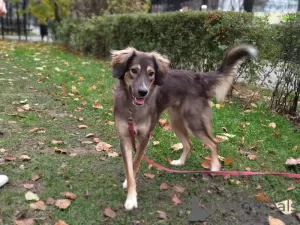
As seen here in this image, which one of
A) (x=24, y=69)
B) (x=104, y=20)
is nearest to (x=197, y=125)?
(x=24, y=69)

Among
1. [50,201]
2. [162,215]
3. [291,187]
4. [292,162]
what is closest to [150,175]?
[162,215]

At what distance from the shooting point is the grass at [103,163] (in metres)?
3.54

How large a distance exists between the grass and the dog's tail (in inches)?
37.2

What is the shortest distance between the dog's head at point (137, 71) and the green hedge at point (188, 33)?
4.01 m

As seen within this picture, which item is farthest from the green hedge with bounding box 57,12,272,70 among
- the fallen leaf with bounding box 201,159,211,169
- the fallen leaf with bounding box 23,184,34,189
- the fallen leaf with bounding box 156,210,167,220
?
the fallen leaf with bounding box 23,184,34,189

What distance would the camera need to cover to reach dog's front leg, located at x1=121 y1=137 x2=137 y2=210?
11.8 feet

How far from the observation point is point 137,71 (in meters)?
3.66

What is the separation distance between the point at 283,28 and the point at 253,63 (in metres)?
1.05

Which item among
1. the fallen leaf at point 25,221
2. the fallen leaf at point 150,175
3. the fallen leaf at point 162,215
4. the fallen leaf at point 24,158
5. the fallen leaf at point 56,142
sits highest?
the fallen leaf at point 24,158

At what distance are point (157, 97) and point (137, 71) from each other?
1.96 feet

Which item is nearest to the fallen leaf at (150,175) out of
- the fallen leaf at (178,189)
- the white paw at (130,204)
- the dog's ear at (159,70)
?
the fallen leaf at (178,189)

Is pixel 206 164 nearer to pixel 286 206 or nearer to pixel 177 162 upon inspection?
pixel 177 162

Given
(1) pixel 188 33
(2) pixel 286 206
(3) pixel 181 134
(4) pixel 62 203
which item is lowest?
(2) pixel 286 206

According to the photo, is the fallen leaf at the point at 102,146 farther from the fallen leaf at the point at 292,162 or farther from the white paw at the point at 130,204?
the fallen leaf at the point at 292,162
